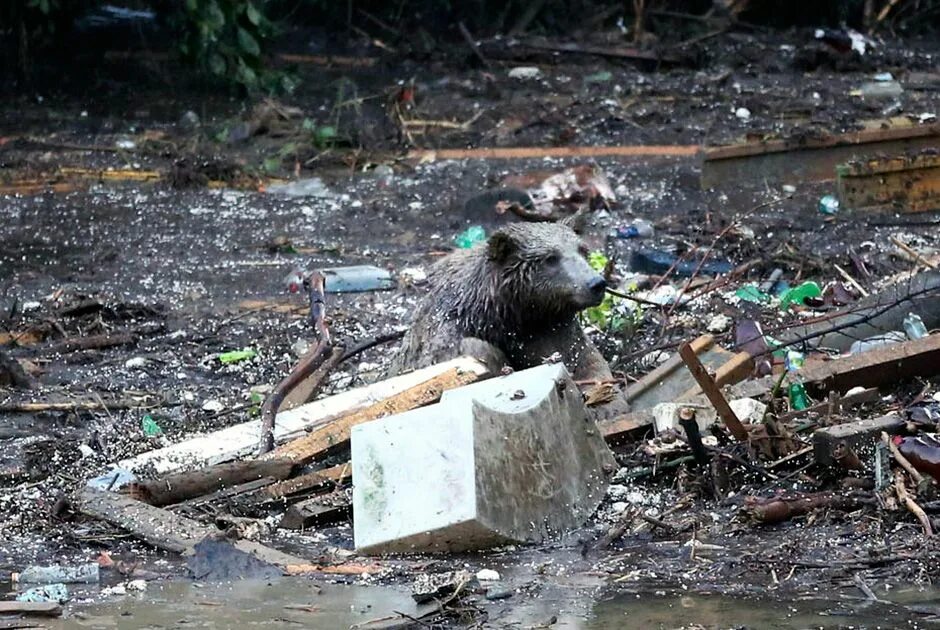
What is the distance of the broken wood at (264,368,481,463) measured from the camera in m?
6.33

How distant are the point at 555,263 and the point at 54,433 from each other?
2.50 metres

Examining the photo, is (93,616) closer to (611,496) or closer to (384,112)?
(611,496)

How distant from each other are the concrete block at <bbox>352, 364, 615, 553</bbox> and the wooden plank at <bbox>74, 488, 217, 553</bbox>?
2.03ft

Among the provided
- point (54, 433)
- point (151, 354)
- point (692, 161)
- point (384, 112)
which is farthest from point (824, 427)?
point (384, 112)

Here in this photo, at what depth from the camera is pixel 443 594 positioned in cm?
473

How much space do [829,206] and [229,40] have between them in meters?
6.49

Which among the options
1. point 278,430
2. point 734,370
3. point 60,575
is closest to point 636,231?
point 734,370

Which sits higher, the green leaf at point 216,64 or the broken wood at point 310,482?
the broken wood at point 310,482

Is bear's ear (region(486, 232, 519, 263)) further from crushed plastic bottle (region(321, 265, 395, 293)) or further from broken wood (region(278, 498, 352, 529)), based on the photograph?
crushed plastic bottle (region(321, 265, 395, 293))

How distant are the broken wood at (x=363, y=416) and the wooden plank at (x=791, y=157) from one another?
18.0 feet

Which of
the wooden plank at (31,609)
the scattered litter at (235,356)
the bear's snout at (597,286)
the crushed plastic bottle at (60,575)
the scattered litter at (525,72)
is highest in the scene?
the bear's snout at (597,286)

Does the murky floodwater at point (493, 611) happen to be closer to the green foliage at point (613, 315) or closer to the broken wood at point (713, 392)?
the broken wood at point (713, 392)

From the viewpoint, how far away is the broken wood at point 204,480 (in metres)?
6.12

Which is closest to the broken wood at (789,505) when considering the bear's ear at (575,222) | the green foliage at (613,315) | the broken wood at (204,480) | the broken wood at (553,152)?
the broken wood at (204,480)
